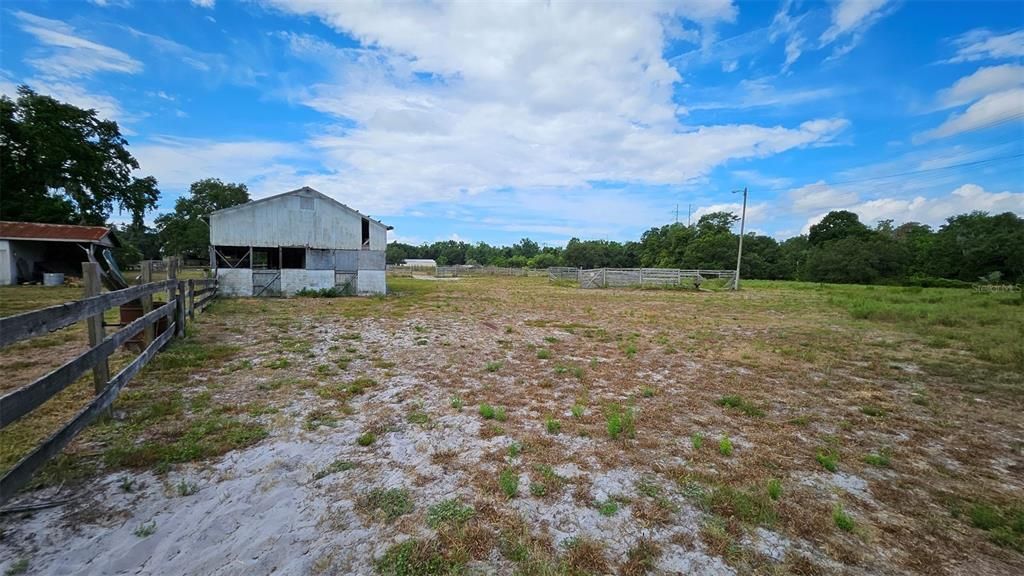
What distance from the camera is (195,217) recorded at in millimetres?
51469

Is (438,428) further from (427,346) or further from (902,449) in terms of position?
(902,449)

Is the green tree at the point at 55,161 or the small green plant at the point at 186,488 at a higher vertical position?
the green tree at the point at 55,161

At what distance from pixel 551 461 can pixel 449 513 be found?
4.01 ft

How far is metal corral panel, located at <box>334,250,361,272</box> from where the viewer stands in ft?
68.7

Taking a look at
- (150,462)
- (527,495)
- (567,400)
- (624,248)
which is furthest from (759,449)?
(624,248)

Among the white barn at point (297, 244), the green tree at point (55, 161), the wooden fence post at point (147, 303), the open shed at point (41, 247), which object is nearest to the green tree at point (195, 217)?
the green tree at point (55, 161)

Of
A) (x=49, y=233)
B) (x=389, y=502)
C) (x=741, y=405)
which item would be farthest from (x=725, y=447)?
(x=49, y=233)

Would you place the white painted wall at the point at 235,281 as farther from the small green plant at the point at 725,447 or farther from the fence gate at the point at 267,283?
the small green plant at the point at 725,447

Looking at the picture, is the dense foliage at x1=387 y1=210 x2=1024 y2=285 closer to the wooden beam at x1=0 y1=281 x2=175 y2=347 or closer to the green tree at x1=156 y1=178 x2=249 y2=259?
the green tree at x1=156 y1=178 x2=249 y2=259

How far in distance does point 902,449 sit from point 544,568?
14.6 feet

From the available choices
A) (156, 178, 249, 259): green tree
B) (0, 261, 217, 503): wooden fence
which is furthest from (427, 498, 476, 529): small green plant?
(156, 178, 249, 259): green tree

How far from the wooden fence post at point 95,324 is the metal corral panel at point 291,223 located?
1738 cm

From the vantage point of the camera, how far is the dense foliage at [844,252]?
44531 millimetres

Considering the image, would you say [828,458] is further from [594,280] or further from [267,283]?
[594,280]
